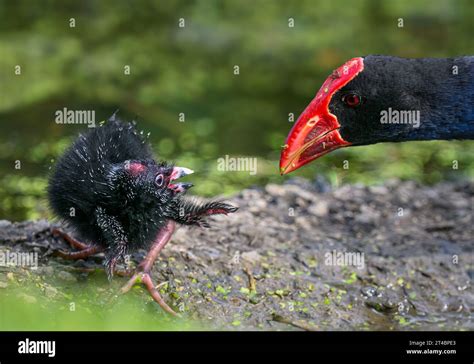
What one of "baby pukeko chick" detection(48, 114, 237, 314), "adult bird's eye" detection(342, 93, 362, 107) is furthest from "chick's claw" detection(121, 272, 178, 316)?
"adult bird's eye" detection(342, 93, 362, 107)

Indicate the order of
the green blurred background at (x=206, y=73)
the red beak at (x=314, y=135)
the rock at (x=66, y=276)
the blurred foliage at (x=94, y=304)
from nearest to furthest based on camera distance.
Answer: the blurred foliage at (x=94, y=304)
the rock at (x=66, y=276)
the red beak at (x=314, y=135)
the green blurred background at (x=206, y=73)

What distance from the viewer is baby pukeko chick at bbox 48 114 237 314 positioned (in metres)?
5.23

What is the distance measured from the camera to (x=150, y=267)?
5.35 meters

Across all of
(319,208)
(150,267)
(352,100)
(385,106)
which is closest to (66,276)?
(150,267)

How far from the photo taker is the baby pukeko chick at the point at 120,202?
5.23 m

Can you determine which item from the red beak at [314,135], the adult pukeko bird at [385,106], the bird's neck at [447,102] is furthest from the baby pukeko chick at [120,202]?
the bird's neck at [447,102]

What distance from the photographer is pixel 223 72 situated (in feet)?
35.1

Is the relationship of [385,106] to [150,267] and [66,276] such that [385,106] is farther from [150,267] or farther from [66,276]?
[66,276]

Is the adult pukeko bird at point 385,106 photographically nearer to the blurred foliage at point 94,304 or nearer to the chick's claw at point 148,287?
the chick's claw at point 148,287

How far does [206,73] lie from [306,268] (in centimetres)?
493

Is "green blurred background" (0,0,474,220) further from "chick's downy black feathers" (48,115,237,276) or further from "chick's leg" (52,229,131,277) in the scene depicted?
"chick's downy black feathers" (48,115,237,276)

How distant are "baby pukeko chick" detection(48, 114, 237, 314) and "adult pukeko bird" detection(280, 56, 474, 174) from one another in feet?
2.30

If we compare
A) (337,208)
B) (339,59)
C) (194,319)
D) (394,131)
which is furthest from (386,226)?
(339,59)

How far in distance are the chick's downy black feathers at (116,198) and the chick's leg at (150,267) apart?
0.05 m
